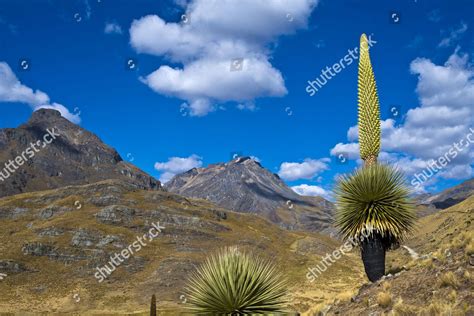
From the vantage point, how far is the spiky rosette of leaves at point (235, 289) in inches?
448

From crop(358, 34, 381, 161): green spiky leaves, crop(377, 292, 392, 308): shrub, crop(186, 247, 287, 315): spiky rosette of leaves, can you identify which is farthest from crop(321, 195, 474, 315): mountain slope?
crop(358, 34, 381, 161): green spiky leaves

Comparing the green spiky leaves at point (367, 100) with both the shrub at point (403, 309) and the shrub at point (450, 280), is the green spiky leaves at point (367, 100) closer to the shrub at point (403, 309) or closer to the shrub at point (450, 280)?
the shrub at point (450, 280)

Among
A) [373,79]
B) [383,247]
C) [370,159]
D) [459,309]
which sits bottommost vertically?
[459,309]

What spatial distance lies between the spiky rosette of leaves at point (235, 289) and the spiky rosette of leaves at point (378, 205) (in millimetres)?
7018

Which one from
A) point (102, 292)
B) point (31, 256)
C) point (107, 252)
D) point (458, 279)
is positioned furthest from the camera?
point (107, 252)

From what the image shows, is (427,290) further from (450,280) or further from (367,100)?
(367,100)

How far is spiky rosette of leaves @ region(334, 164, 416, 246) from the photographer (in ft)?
57.3

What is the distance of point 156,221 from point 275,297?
12390 cm

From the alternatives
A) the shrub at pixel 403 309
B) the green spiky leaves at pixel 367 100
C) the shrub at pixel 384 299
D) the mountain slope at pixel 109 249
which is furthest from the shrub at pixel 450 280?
the mountain slope at pixel 109 249

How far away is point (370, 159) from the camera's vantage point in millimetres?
15344

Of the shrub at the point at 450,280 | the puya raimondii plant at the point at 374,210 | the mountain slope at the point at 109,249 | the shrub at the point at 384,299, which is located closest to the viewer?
the shrub at the point at 450,280

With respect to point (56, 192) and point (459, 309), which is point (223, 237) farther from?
point (459, 309)

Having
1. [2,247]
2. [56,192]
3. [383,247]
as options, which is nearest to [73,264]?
[2,247]

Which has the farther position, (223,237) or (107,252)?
(223,237)
